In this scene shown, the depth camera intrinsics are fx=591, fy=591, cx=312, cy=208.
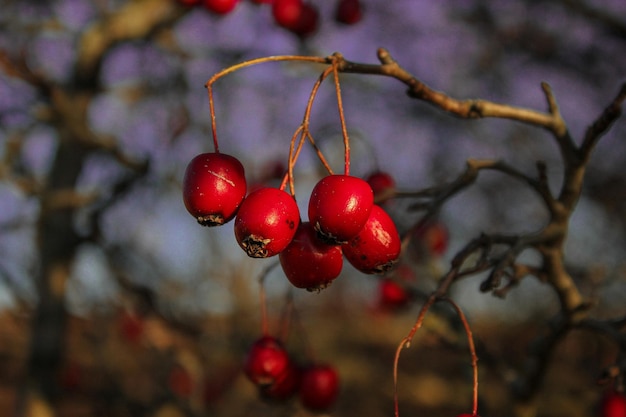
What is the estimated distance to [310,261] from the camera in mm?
1221

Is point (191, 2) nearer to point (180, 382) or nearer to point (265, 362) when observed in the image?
point (265, 362)

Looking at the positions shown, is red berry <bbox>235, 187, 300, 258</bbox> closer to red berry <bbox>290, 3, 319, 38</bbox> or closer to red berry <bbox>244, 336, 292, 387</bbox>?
red berry <bbox>244, 336, 292, 387</bbox>

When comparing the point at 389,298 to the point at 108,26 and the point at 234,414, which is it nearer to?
the point at 108,26

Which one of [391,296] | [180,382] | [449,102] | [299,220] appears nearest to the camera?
[299,220]

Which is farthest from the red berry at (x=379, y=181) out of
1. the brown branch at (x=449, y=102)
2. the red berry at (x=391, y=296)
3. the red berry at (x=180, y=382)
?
the red berry at (x=180, y=382)

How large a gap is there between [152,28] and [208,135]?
154cm

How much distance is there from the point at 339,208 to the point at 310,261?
15cm

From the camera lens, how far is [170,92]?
4.60 meters

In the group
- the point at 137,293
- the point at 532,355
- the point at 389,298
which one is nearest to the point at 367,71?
the point at 532,355

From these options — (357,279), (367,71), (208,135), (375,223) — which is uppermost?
(208,135)

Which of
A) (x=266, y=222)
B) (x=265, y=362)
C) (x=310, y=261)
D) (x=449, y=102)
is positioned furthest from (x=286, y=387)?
(x=449, y=102)

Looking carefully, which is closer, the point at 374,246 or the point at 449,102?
the point at 374,246

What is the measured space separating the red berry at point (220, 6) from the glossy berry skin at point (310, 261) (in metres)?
1.69

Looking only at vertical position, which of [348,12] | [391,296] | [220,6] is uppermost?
[348,12]
